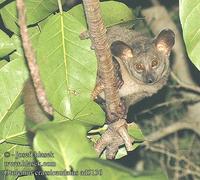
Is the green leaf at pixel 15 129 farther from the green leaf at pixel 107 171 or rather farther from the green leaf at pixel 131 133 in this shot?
the green leaf at pixel 107 171

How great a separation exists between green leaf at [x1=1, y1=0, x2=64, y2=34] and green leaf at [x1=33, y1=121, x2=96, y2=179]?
3.86ft

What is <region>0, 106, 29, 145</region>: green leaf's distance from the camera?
288 centimetres

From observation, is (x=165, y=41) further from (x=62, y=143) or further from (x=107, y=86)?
(x=62, y=143)

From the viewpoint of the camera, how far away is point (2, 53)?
3.14 meters

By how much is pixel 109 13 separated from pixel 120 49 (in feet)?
4.26

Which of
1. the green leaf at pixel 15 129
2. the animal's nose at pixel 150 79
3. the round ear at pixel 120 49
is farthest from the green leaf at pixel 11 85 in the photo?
the animal's nose at pixel 150 79

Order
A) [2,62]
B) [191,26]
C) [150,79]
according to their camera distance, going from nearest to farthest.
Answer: [191,26] → [2,62] → [150,79]

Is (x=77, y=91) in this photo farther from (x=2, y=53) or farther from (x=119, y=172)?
(x=119, y=172)

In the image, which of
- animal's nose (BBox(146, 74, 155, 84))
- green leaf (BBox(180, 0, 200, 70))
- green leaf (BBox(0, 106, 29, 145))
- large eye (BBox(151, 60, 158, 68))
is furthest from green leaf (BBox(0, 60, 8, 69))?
large eye (BBox(151, 60, 158, 68))

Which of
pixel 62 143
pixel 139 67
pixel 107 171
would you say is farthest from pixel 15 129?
pixel 139 67

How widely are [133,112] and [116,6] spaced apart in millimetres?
2086

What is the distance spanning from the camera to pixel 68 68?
2.89 metres

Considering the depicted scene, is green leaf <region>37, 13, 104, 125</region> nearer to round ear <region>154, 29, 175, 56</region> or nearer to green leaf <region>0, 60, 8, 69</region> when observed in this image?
green leaf <region>0, 60, 8, 69</region>

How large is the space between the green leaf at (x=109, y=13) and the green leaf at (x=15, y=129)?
0.69m
